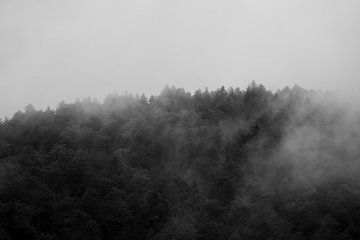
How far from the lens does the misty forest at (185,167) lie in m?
46.5

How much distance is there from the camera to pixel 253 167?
181 feet

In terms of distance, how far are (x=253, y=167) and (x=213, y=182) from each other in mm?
3715

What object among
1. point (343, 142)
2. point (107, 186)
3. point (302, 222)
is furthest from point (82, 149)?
point (343, 142)

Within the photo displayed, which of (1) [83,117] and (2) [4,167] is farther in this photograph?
(1) [83,117]

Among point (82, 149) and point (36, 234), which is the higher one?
point (82, 149)

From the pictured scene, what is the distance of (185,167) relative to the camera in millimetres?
55719

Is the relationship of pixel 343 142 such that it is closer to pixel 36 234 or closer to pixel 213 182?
pixel 213 182

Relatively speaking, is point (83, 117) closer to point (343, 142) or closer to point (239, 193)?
point (239, 193)

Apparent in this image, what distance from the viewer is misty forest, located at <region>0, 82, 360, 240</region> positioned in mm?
46531

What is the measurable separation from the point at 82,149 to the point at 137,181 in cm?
565

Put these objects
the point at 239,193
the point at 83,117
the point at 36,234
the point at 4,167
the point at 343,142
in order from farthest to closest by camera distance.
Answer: the point at 83,117 → the point at 343,142 → the point at 239,193 → the point at 4,167 → the point at 36,234

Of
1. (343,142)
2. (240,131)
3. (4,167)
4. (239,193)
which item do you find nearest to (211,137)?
(240,131)

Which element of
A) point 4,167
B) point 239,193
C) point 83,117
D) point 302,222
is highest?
point 83,117

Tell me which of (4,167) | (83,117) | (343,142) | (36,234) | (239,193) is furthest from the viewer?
(83,117)
